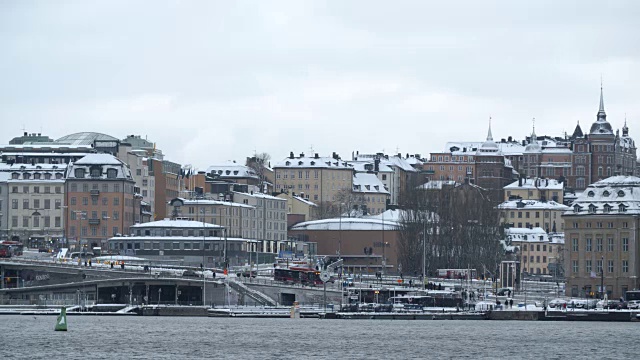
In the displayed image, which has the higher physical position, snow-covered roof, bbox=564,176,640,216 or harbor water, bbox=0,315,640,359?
snow-covered roof, bbox=564,176,640,216

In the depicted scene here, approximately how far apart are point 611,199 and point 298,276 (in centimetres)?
3506

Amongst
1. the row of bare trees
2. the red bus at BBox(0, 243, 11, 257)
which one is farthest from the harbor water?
the row of bare trees

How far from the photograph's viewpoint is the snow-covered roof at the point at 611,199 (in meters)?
182

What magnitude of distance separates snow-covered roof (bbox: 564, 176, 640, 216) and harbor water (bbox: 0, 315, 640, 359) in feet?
100

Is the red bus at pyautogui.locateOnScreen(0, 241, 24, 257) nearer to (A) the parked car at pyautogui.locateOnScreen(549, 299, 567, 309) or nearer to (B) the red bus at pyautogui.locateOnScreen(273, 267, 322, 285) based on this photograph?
(B) the red bus at pyautogui.locateOnScreen(273, 267, 322, 285)

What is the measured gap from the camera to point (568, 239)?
18388 centimetres

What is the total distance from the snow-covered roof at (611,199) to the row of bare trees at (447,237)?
11053 mm

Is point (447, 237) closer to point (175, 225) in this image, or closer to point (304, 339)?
point (175, 225)

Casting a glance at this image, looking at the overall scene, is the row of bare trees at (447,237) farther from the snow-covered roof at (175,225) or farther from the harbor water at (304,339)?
the harbor water at (304,339)

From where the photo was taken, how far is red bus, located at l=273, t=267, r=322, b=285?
552 ft

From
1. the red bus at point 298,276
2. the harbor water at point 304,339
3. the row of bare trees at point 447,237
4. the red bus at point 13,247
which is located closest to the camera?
the harbor water at point 304,339

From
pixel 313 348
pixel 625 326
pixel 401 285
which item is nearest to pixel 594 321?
pixel 625 326

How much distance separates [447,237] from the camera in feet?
625

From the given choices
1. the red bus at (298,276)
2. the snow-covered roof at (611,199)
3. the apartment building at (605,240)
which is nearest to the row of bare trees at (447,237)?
the apartment building at (605,240)
